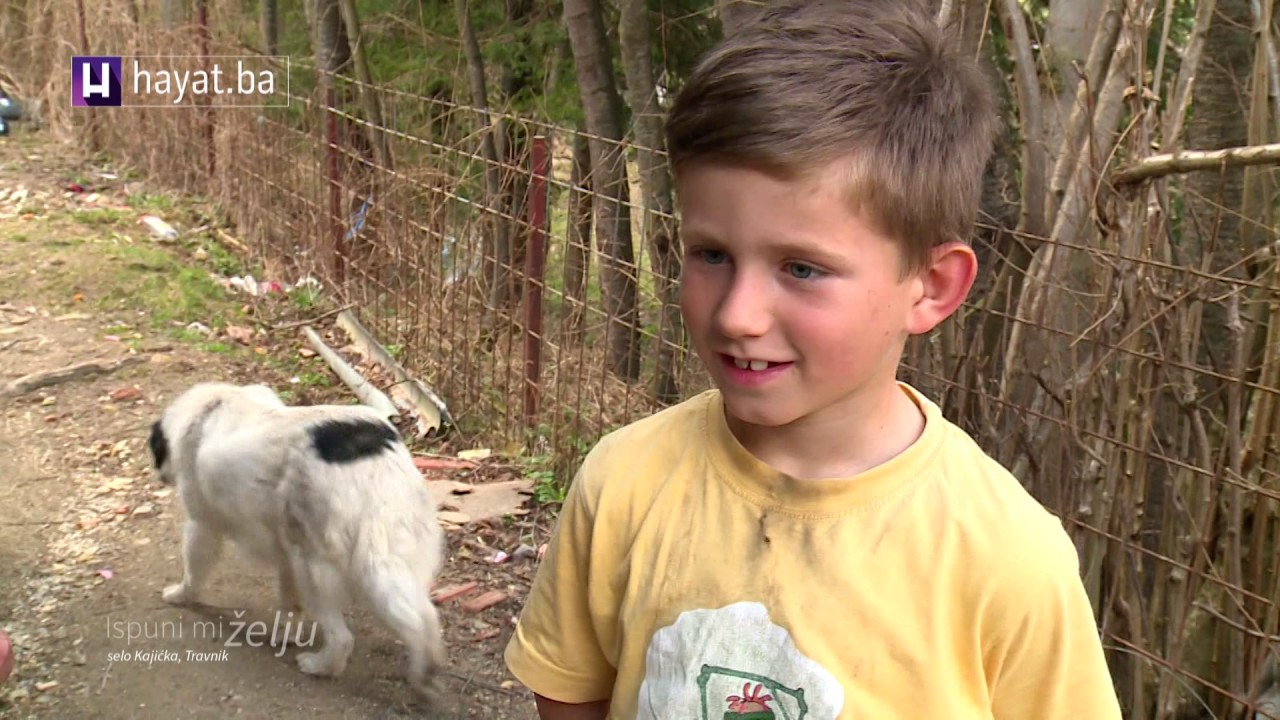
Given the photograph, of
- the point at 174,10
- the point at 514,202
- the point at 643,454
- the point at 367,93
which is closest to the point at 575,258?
the point at 514,202

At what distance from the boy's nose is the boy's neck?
0.64ft

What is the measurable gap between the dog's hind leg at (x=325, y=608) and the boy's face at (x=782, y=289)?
9.14 ft

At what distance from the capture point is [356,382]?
6.56 metres

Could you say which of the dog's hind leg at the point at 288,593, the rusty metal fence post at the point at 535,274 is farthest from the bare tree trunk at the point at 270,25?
the dog's hind leg at the point at 288,593

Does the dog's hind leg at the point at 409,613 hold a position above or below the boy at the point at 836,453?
below

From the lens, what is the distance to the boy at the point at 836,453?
1280 millimetres

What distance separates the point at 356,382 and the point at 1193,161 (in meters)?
4.95

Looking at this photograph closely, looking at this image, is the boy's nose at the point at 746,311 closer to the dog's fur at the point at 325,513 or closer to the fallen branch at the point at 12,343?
the dog's fur at the point at 325,513

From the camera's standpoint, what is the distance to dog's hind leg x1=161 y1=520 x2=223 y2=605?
418 cm

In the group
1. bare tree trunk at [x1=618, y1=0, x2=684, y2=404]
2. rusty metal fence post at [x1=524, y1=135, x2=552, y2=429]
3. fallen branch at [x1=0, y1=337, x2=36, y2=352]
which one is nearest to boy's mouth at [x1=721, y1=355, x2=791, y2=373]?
bare tree trunk at [x1=618, y1=0, x2=684, y2=404]

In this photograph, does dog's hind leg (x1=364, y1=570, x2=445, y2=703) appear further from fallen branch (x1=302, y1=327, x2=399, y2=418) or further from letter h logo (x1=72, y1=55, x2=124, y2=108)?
letter h logo (x1=72, y1=55, x2=124, y2=108)

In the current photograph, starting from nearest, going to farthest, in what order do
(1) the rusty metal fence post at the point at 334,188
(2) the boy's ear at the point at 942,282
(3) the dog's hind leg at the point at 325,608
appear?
(2) the boy's ear at the point at 942,282
(3) the dog's hind leg at the point at 325,608
(1) the rusty metal fence post at the point at 334,188

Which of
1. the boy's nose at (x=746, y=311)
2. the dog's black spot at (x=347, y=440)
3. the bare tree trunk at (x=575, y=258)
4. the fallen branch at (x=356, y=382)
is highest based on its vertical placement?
the boy's nose at (x=746, y=311)

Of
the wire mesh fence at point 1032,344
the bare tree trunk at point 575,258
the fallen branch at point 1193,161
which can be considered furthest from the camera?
the bare tree trunk at point 575,258
